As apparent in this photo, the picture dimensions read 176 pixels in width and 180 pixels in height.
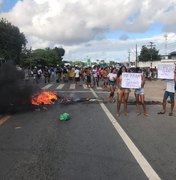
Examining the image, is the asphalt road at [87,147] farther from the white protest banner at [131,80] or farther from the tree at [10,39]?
the tree at [10,39]

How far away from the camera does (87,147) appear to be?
8.77 m

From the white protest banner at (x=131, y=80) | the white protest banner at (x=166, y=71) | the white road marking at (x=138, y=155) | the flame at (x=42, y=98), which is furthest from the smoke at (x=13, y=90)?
the white protest banner at (x=166, y=71)

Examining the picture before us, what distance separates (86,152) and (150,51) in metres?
126

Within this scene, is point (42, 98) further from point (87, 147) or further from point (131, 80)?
point (87, 147)

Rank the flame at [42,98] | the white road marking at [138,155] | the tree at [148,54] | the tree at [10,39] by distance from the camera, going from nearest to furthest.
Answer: the white road marking at [138,155], the flame at [42,98], the tree at [10,39], the tree at [148,54]

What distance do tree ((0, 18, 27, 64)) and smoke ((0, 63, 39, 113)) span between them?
50543mm

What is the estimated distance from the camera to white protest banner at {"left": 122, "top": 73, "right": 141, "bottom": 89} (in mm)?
14656

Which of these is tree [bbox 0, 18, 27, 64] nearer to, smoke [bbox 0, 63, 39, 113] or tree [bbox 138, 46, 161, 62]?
smoke [bbox 0, 63, 39, 113]

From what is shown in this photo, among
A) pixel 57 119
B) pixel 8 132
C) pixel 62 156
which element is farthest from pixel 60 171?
pixel 57 119

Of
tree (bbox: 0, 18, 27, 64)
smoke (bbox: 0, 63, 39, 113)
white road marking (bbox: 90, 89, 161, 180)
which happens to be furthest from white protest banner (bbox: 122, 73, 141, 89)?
tree (bbox: 0, 18, 27, 64)

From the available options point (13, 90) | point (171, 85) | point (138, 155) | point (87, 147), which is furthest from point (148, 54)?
point (138, 155)

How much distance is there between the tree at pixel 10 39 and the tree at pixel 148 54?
6798 cm

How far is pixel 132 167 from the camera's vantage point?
707 cm

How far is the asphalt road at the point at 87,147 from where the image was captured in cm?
670
